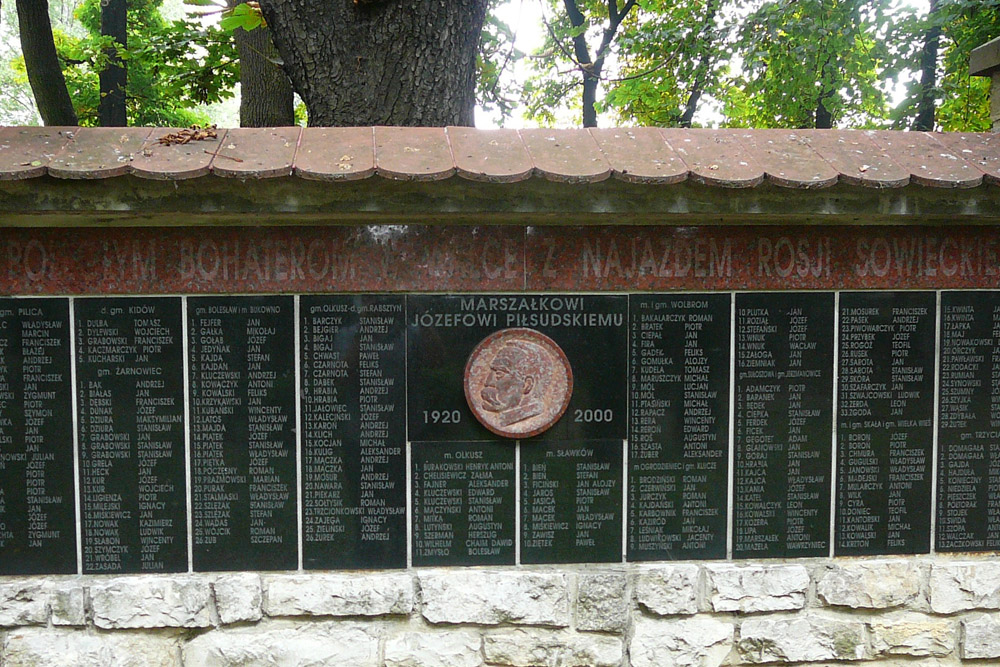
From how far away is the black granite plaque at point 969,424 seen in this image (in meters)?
3.88

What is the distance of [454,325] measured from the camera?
147 inches

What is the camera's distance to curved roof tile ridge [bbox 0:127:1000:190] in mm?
3078

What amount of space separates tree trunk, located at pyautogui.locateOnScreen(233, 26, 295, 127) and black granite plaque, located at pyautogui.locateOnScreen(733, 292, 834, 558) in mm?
5745

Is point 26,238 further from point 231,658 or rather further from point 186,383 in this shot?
point 231,658

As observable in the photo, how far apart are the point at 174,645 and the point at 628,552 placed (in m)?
2.25

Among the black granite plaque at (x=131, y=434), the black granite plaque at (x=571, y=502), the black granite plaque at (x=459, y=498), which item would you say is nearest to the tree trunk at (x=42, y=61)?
the black granite plaque at (x=131, y=434)

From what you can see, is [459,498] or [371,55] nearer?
[459,498]

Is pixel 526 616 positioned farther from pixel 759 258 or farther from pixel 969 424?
pixel 969 424

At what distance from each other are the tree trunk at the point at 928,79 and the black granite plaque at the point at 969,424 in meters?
8.62

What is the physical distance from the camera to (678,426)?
150 inches

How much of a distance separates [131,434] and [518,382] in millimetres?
1894

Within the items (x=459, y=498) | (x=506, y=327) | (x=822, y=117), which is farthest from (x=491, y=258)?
(x=822, y=117)

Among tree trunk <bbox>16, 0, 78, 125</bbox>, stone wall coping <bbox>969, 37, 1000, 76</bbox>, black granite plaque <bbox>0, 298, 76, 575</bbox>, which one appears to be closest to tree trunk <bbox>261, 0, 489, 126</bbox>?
black granite plaque <bbox>0, 298, 76, 575</bbox>

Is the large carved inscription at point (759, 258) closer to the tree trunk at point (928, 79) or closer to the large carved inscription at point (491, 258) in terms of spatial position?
the large carved inscription at point (491, 258)
